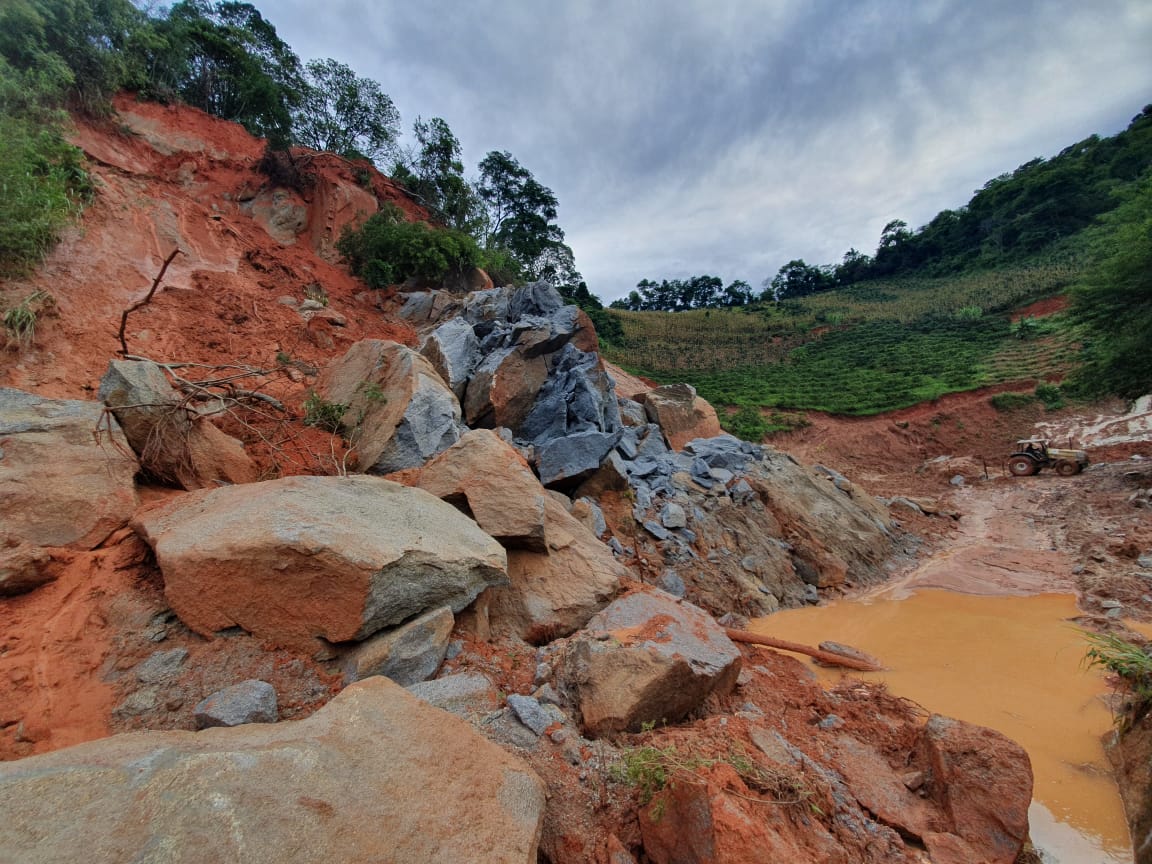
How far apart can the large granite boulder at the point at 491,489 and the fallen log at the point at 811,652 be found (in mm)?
2534

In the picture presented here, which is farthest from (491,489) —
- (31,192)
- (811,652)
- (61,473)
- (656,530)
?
(31,192)

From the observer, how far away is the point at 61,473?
3.42 meters

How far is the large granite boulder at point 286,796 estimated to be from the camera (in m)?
1.33

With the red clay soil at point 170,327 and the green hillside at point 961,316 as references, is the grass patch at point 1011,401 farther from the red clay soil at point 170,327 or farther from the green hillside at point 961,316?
the red clay soil at point 170,327

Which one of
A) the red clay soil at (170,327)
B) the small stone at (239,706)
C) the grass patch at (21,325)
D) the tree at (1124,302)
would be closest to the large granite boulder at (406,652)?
the red clay soil at (170,327)

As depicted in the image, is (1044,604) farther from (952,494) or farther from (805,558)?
(952,494)

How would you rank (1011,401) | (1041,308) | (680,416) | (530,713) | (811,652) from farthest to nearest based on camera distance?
1. (1041,308)
2. (1011,401)
3. (680,416)
4. (811,652)
5. (530,713)

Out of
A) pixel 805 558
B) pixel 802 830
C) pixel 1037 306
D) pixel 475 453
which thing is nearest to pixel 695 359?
pixel 1037 306

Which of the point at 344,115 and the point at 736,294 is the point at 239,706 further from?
the point at 736,294

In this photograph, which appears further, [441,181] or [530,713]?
A: [441,181]

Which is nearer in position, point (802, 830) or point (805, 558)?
point (802, 830)

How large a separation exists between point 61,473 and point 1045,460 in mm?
Answer: 22833

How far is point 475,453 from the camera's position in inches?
199

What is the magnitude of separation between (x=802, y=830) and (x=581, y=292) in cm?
4013
